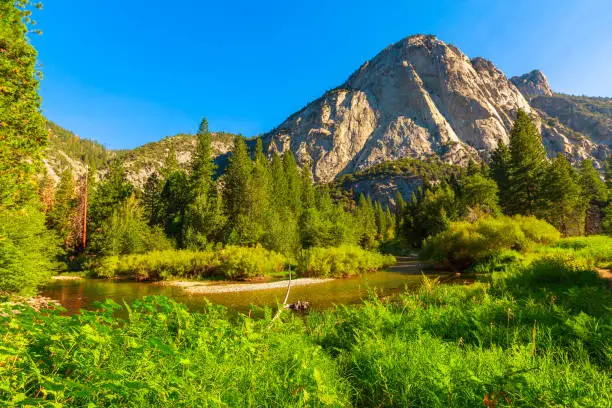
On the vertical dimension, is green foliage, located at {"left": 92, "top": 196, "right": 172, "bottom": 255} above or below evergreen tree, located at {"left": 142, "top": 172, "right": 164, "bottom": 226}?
below

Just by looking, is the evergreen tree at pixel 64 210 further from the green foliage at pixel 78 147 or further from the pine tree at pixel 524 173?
the green foliage at pixel 78 147

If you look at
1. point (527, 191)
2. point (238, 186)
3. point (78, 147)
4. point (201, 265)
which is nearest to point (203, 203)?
point (238, 186)

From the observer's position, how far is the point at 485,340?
4.90 metres

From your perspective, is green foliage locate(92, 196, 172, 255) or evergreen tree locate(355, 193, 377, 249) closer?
green foliage locate(92, 196, 172, 255)

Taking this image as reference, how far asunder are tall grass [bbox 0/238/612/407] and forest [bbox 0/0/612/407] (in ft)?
0.08

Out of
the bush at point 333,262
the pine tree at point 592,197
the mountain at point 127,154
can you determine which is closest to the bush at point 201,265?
the bush at point 333,262

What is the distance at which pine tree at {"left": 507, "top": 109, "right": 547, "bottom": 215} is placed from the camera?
3853 cm

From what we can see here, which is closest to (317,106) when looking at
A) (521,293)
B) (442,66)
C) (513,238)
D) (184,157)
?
(442,66)

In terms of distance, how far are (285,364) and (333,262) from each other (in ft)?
88.7

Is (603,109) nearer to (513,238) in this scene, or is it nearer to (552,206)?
(552,206)

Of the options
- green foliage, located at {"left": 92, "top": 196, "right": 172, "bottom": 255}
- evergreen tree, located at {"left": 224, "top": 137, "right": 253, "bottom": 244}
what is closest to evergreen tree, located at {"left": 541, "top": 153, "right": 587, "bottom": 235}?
evergreen tree, located at {"left": 224, "top": 137, "right": 253, "bottom": 244}

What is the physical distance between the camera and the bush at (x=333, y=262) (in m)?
29.6

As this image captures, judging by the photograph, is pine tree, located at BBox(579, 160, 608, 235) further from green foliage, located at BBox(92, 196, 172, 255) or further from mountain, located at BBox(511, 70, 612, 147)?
mountain, located at BBox(511, 70, 612, 147)

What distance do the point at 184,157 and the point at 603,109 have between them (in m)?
281
